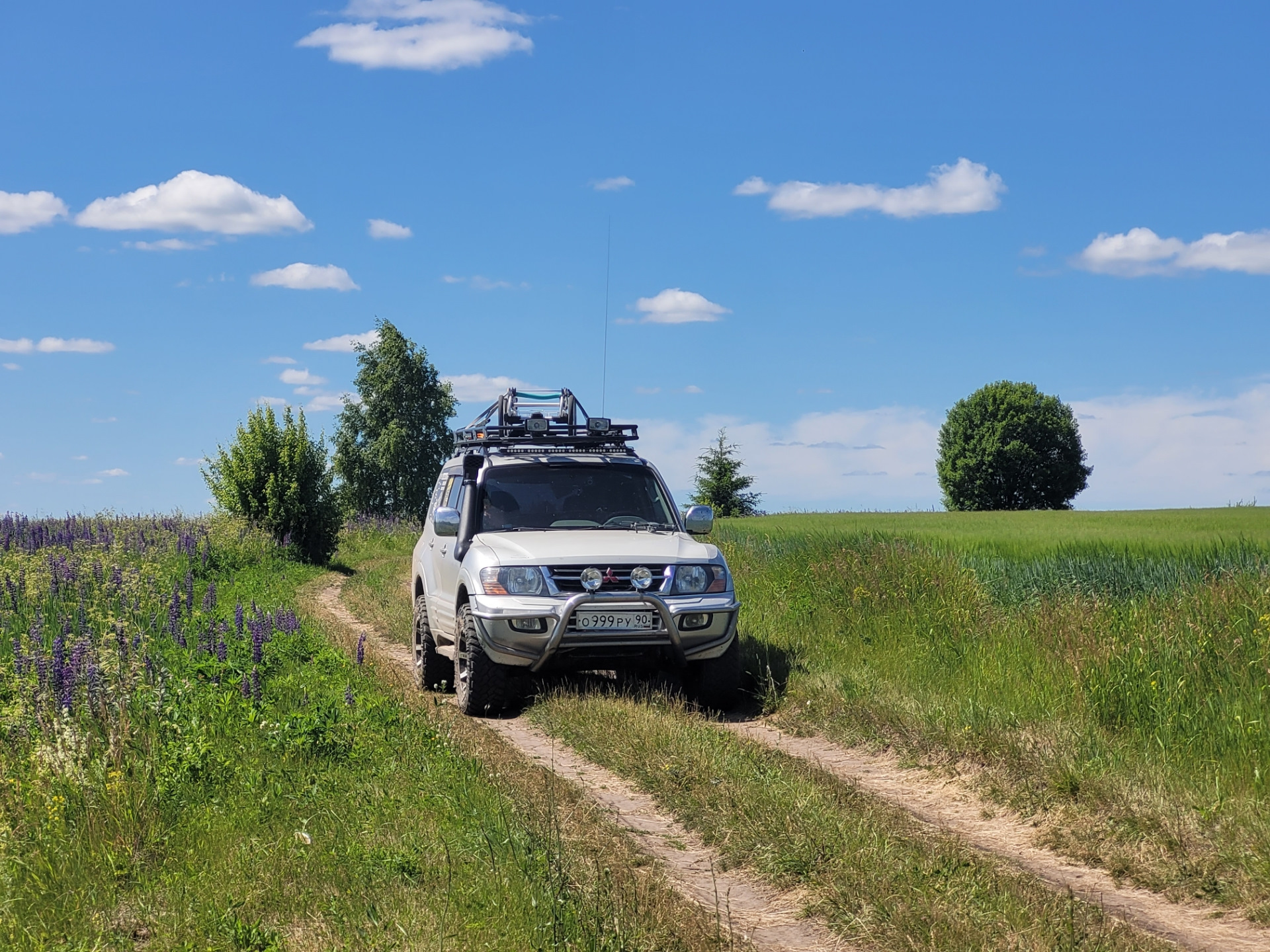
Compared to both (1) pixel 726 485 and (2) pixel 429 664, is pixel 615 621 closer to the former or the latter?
(2) pixel 429 664

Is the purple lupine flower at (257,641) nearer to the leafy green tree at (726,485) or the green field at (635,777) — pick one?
the green field at (635,777)

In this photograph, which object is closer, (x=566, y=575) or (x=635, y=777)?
(x=635, y=777)

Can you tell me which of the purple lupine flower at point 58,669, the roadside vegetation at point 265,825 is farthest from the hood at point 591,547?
the purple lupine flower at point 58,669

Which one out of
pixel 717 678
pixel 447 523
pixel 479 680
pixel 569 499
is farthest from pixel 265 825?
pixel 569 499

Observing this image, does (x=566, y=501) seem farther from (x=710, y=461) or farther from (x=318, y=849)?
(x=710, y=461)

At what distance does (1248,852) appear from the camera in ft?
18.5

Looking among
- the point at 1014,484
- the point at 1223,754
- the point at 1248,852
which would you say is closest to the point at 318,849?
the point at 1248,852

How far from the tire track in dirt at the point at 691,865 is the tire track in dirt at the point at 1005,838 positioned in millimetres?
1357

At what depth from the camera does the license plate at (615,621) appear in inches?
370

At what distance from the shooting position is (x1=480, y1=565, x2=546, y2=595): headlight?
9508 mm

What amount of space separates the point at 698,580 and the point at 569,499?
1751mm

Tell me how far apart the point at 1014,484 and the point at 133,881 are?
222ft

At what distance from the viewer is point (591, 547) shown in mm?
9727

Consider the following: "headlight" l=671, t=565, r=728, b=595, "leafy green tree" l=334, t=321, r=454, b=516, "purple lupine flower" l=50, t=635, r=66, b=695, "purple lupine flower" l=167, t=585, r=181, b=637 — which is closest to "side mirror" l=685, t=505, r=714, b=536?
"headlight" l=671, t=565, r=728, b=595
